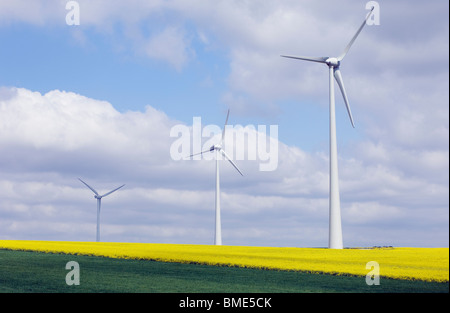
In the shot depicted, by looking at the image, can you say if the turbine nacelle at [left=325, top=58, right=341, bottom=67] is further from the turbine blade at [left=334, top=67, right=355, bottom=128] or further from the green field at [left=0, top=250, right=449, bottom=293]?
the green field at [left=0, top=250, right=449, bottom=293]

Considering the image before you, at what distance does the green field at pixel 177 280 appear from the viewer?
39.3 metres

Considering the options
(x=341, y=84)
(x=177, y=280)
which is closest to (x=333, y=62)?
(x=341, y=84)

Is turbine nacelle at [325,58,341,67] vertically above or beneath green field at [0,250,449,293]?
above

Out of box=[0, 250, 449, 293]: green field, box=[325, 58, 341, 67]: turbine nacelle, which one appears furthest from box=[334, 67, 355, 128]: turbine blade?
box=[0, 250, 449, 293]: green field

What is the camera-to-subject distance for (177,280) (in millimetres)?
45000

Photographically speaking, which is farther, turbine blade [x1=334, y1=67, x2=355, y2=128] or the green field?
turbine blade [x1=334, y1=67, x2=355, y2=128]

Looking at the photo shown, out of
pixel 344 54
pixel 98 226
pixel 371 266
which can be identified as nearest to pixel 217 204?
pixel 98 226

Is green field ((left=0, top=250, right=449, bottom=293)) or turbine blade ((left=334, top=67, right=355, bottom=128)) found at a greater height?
turbine blade ((left=334, top=67, right=355, bottom=128))

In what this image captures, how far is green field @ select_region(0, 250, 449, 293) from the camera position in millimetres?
39281

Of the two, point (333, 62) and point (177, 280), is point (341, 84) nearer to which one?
point (333, 62)

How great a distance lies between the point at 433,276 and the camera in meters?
44.3

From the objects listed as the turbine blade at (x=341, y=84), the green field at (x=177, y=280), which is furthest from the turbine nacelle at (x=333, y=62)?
the green field at (x=177, y=280)
